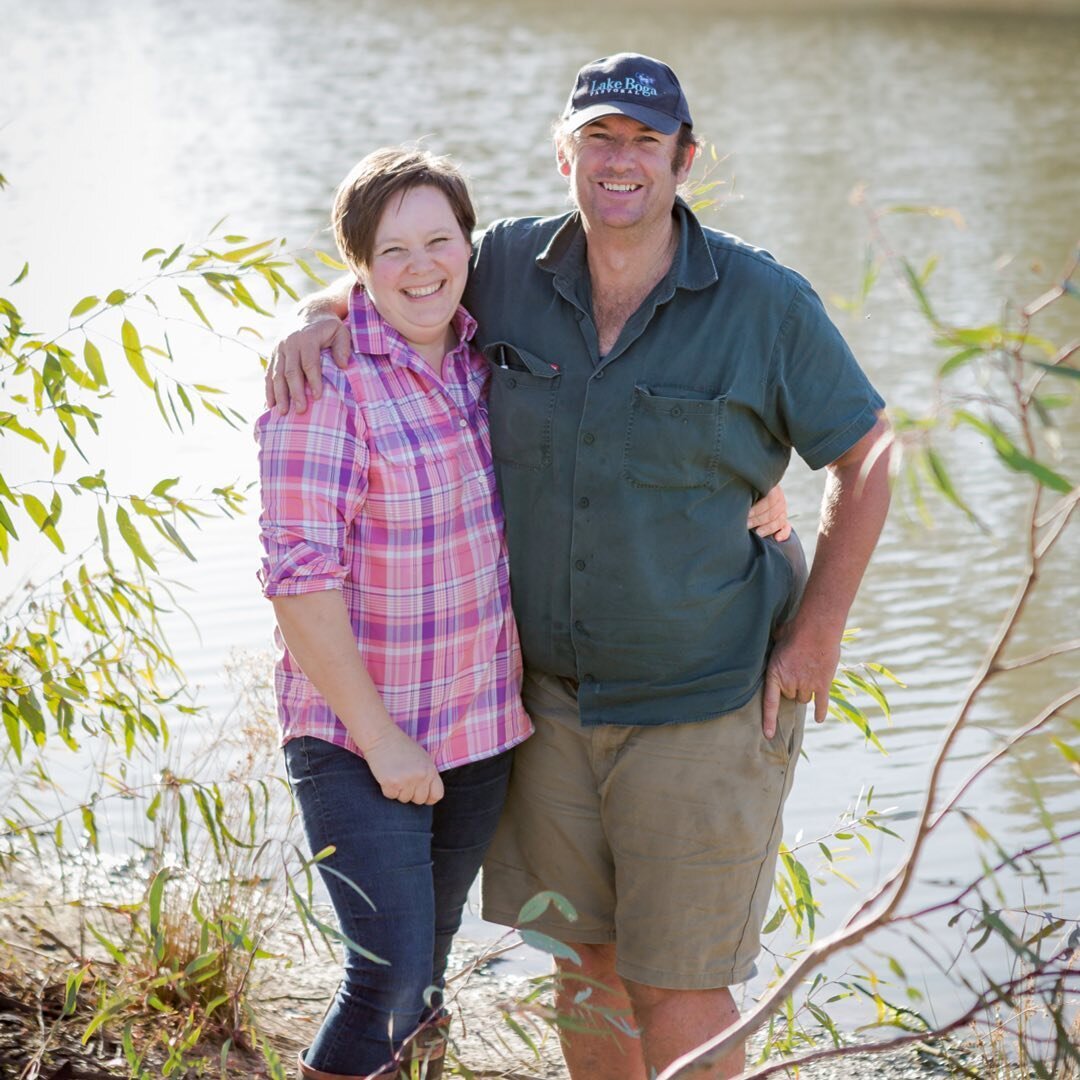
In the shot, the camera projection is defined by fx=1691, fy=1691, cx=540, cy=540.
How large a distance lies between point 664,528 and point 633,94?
2.30 ft

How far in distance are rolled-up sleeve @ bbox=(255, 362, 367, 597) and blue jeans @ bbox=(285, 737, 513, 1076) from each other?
280 mm

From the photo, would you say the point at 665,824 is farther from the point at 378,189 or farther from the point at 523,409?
the point at 378,189

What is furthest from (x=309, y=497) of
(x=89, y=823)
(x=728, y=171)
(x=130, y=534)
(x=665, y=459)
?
(x=728, y=171)

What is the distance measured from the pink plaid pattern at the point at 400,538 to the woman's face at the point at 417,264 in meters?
0.04

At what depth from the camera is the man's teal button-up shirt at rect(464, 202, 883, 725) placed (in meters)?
2.65

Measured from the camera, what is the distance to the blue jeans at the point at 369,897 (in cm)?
244

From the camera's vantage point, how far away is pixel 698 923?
2695 mm

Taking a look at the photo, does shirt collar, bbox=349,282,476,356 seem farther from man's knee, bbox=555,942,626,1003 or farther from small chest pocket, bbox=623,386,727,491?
man's knee, bbox=555,942,626,1003

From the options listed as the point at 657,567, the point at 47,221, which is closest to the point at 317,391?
the point at 657,567

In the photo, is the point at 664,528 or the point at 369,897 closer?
the point at 369,897

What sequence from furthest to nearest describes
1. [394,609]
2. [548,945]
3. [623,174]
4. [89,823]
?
1. [89,823]
2. [623,174]
3. [394,609]
4. [548,945]

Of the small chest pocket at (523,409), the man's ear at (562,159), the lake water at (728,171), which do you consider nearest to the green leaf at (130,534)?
the small chest pocket at (523,409)

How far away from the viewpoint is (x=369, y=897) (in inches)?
96.7

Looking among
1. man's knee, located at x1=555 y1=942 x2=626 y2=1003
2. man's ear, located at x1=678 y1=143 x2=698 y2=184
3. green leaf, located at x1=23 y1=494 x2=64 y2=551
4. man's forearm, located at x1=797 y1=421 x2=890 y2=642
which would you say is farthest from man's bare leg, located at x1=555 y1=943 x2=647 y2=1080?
man's ear, located at x1=678 y1=143 x2=698 y2=184
